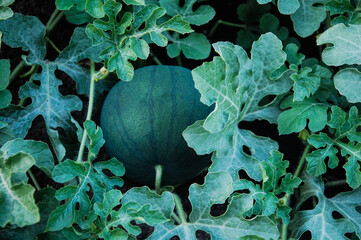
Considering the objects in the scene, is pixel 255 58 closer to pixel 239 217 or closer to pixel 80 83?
pixel 239 217

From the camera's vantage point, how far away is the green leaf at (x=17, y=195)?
146 centimetres

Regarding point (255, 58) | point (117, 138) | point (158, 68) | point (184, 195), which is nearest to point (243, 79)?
point (255, 58)

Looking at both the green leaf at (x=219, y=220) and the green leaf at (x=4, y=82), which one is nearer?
the green leaf at (x=219, y=220)

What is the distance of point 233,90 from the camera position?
185 centimetres

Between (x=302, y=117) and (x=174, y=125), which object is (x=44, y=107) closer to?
(x=174, y=125)

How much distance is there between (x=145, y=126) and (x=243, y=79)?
41 centimetres

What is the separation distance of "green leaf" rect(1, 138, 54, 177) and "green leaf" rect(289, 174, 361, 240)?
3.14 feet

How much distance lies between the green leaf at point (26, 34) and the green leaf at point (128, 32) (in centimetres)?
34

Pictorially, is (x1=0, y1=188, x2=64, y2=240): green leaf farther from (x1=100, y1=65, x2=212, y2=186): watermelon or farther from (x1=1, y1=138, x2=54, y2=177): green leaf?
(x1=100, y1=65, x2=212, y2=186): watermelon

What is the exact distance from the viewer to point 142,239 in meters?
2.30

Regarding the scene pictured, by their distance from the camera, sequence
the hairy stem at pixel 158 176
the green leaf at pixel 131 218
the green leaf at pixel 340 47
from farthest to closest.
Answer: the hairy stem at pixel 158 176 → the green leaf at pixel 340 47 → the green leaf at pixel 131 218

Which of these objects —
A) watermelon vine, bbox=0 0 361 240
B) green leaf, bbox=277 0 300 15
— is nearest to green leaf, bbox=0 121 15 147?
watermelon vine, bbox=0 0 361 240

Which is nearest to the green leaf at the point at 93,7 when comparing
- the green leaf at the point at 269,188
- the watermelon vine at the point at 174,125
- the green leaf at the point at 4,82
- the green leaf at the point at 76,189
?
the watermelon vine at the point at 174,125

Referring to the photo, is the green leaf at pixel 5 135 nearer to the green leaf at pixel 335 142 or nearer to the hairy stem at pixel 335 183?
the green leaf at pixel 335 142
